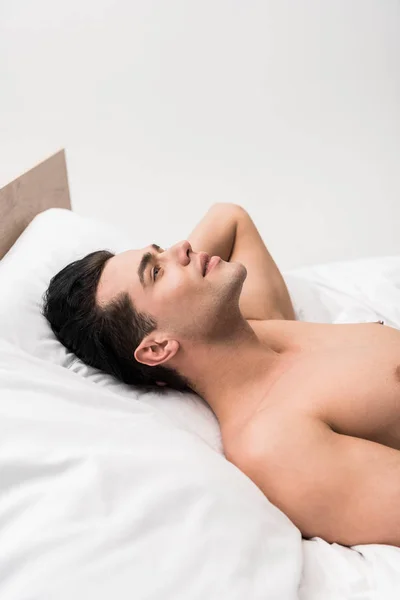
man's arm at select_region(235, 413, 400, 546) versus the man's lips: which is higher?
the man's lips

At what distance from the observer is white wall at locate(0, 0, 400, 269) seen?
8.44ft

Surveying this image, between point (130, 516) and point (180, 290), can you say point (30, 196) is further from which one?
point (130, 516)

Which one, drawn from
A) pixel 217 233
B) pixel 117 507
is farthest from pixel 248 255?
pixel 117 507

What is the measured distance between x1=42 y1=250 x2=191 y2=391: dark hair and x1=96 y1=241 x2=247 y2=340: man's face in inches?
0.9

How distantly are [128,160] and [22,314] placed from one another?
1486 mm

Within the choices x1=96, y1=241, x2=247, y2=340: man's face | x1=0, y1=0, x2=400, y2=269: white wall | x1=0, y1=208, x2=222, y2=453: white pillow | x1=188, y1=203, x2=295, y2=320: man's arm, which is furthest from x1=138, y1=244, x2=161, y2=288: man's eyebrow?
x1=0, y1=0, x2=400, y2=269: white wall

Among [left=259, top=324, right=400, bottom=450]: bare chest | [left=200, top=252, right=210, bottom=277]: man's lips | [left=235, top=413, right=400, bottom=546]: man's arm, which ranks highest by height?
[left=200, top=252, right=210, bottom=277]: man's lips

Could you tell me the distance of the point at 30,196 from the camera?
69.5 inches

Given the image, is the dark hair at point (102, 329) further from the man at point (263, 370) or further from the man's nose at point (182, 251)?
the man's nose at point (182, 251)

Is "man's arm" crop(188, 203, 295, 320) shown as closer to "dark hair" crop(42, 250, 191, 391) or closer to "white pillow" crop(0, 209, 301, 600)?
"dark hair" crop(42, 250, 191, 391)

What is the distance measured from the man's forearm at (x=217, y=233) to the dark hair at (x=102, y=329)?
47 centimetres

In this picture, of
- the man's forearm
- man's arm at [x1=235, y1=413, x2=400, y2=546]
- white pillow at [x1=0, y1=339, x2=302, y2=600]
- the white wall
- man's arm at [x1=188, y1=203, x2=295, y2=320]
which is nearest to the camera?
white pillow at [x1=0, y1=339, x2=302, y2=600]

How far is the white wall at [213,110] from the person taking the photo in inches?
101

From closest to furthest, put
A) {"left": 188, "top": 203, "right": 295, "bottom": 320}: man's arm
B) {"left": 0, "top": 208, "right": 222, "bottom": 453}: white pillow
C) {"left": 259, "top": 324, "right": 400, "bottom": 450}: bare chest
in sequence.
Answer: {"left": 259, "top": 324, "right": 400, "bottom": 450}: bare chest → {"left": 0, "top": 208, "right": 222, "bottom": 453}: white pillow → {"left": 188, "top": 203, "right": 295, "bottom": 320}: man's arm
